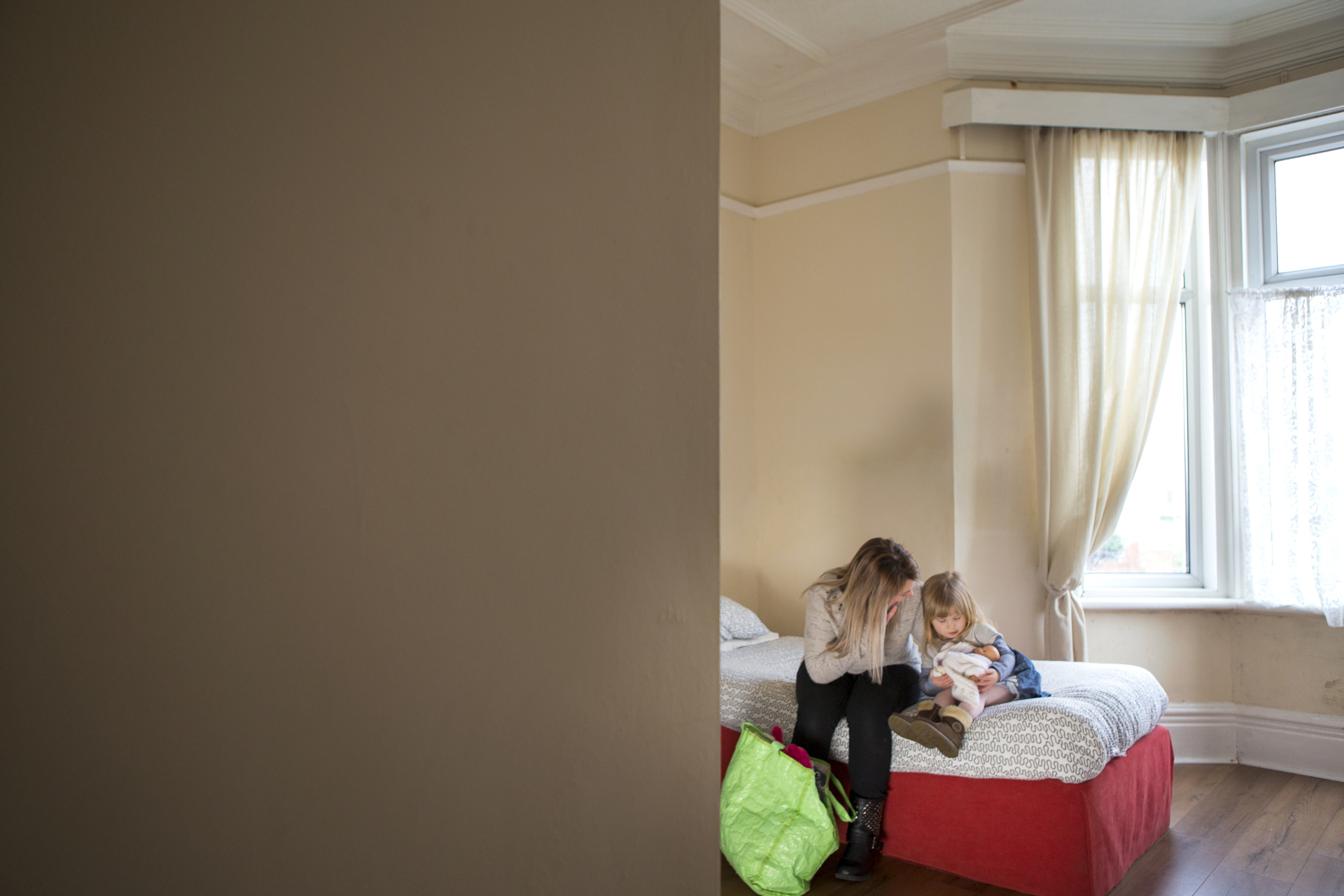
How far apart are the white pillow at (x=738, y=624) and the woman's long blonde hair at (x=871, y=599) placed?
0.91 m

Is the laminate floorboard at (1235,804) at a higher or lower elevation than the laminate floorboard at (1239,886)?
lower

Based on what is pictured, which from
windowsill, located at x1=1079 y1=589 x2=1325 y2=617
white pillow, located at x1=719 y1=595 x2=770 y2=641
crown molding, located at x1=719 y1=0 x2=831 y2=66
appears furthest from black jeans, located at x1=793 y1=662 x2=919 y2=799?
crown molding, located at x1=719 y1=0 x2=831 y2=66

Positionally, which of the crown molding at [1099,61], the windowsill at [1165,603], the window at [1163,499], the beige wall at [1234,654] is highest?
the crown molding at [1099,61]

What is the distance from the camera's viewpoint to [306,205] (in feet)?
1.82

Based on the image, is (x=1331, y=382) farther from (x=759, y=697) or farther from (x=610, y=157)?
(x=610, y=157)

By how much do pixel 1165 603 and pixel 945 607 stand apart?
Result: 1548mm

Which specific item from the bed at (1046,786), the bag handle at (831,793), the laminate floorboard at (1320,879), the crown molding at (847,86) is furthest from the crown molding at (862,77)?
the laminate floorboard at (1320,879)

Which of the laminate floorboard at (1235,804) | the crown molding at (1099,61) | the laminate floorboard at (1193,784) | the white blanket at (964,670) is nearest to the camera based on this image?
the white blanket at (964,670)

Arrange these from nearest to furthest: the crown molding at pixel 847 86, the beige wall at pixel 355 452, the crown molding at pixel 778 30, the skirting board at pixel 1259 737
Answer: the beige wall at pixel 355 452 < the skirting board at pixel 1259 737 < the crown molding at pixel 778 30 < the crown molding at pixel 847 86

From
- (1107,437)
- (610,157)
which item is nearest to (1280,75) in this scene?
(1107,437)

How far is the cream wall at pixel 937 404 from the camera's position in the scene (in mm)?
3422

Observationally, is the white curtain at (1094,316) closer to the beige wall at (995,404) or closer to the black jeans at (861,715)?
the beige wall at (995,404)

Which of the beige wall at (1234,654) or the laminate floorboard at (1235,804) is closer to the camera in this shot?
the laminate floorboard at (1235,804)

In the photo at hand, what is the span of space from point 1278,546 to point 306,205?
3.87 metres
